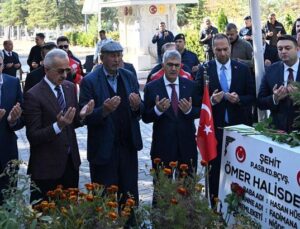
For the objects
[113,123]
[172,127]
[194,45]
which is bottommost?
[172,127]

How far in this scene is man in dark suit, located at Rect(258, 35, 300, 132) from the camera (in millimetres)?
4984

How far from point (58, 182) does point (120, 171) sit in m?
0.64

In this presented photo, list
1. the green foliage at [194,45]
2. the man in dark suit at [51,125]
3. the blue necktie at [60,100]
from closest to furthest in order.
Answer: the man in dark suit at [51,125] → the blue necktie at [60,100] → the green foliage at [194,45]

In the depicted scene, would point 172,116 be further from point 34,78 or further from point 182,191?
point 34,78

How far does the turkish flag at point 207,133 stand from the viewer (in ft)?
16.5

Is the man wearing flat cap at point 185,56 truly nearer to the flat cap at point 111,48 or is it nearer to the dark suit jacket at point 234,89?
the dark suit jacket at point 234,89

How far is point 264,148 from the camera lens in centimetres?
397

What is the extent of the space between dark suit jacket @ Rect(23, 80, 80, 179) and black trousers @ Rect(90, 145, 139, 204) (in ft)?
1.52

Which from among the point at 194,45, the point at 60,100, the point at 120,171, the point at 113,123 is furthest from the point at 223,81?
the point at 194,45

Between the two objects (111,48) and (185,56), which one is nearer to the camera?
(111,48)

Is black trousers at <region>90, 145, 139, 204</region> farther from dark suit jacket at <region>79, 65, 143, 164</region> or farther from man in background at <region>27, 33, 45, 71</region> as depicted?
man in background at <region>27, 33, 45, 71</region>

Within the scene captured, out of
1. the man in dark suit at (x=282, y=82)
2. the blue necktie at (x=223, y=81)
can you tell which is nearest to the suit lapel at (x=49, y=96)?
the blue necktie at (x=223, y=81)

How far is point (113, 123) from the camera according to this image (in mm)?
4867

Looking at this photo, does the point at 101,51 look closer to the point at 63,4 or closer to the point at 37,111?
the point at 37,111
